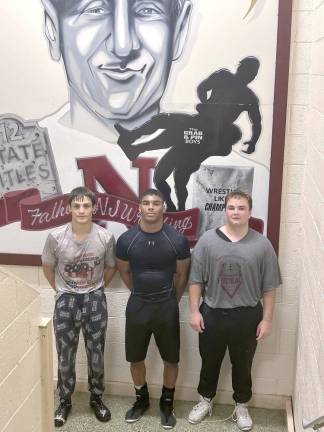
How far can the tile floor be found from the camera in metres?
3.30

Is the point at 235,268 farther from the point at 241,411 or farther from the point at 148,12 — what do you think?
the point at 148,12

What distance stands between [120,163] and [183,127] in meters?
0.45

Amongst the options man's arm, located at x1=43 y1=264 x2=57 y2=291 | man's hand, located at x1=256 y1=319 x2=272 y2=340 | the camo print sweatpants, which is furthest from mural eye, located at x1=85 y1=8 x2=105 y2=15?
man's hand, located at x1=256 y1=319 x2=272 y2=340

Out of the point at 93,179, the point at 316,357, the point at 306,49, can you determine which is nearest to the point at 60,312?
the point at 93,179

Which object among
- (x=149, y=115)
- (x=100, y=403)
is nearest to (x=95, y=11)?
(x=149, y=115)

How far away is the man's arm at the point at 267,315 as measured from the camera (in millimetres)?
3168

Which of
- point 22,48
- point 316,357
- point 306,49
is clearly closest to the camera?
point 316,357

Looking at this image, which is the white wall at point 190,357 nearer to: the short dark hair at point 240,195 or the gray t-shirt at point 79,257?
the gray t-shirt at point 79,257

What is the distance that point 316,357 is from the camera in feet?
7.66

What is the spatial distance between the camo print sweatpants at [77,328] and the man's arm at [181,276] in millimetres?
467

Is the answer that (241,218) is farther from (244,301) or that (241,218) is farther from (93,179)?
(93,179)

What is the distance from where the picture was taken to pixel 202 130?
3162 millimetres

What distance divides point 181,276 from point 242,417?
3.21 feet

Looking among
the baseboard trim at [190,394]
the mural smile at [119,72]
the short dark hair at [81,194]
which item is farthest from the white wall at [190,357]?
the mural smile at [119,72]
